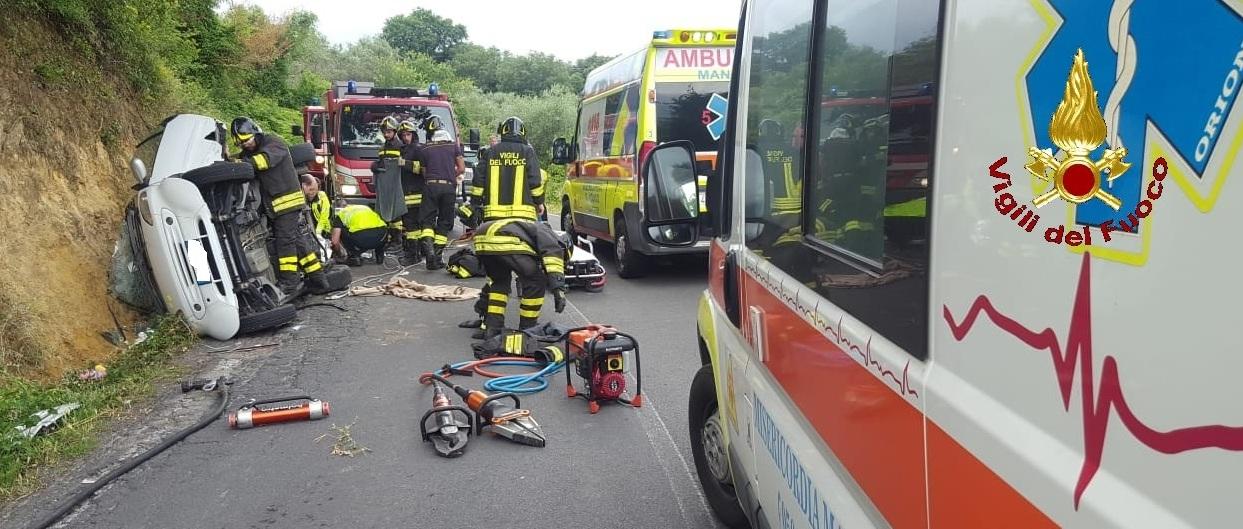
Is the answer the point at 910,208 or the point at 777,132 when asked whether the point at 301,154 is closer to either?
the point at 777,132

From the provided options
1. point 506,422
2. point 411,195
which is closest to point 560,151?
point 411,195

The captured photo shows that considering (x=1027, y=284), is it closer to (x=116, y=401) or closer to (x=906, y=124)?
(x=906, y=124)

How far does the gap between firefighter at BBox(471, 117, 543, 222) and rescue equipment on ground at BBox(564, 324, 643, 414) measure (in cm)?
167

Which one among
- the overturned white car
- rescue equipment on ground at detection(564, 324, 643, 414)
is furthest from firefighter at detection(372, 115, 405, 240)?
rescue equipment on ground at detection(564, 324, 643, 414)

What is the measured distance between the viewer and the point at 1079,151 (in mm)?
1019

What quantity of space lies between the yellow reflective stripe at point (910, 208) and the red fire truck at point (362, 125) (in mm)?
12502

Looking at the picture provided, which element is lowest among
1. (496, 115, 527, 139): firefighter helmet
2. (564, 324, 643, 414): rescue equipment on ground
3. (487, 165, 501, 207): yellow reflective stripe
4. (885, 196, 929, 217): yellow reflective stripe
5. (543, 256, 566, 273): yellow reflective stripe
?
(564, 324, 643, 414): rescue equipment on ground

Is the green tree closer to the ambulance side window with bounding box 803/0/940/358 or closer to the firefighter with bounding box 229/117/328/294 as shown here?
the firefighter with bounding box 229/117/328/294

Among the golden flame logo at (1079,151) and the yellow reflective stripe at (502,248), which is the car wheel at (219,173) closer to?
the yellow reflective stripe at (502,248)

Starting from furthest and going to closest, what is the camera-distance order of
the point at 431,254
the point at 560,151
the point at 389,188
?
the point at 560,151, the point at 389,188, the point at 431,254

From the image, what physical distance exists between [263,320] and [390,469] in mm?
A: 3422

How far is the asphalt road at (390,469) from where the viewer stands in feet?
12.3

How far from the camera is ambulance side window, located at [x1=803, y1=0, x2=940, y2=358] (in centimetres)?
146

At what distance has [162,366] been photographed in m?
6.11
